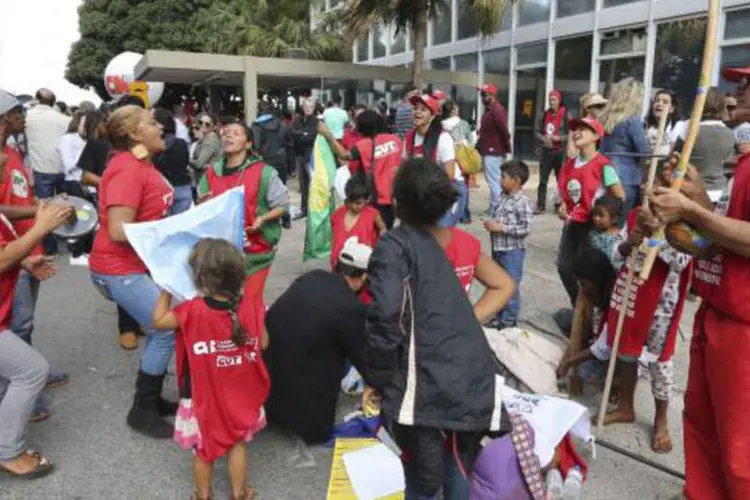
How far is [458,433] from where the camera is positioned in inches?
97.2

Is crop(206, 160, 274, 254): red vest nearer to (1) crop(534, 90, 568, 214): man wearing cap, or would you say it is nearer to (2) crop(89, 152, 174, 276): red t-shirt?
(2) crop(89, 152, 174, 276): red t-shirt

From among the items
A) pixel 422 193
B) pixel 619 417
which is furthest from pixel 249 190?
pixel 619 417

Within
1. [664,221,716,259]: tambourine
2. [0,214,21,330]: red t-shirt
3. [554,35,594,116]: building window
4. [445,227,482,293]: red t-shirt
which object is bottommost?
[0,214,21,330]: red t-shirt

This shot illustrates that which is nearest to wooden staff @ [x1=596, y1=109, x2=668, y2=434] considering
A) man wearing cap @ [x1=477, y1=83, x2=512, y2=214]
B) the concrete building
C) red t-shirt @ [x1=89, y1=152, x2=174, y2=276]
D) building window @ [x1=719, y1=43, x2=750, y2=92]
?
red t-shirt @ [x1=89, y1=152, x2=174, y2=276]

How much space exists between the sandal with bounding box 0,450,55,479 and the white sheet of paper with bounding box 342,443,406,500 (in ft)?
5.87

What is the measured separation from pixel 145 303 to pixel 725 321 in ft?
9.77

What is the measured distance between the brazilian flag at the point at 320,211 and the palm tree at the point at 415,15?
859 centimetres

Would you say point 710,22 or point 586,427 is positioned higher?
point 710,22

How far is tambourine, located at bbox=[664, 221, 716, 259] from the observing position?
2.35 metres

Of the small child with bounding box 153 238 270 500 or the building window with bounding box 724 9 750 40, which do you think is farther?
the building window with bounding box 724 9 750 40

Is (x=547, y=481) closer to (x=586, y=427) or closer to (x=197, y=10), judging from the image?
(x=586, y=427)

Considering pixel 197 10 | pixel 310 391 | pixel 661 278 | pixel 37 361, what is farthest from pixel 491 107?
pixel 197 10

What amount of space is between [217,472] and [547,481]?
5.58 feet

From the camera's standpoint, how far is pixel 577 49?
14562 millimetres
